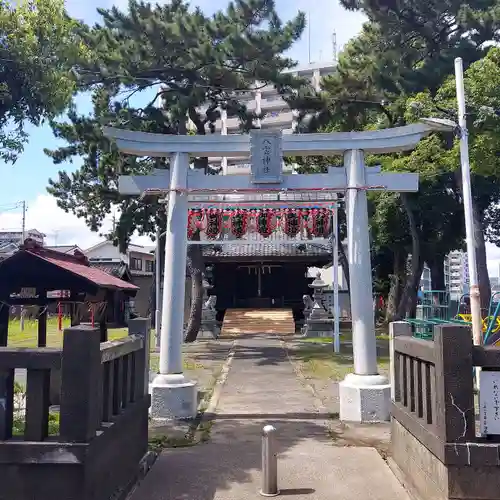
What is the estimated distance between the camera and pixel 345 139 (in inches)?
352

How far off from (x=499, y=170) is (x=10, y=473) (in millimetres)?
14852

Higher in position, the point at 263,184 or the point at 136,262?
the point at 136,262

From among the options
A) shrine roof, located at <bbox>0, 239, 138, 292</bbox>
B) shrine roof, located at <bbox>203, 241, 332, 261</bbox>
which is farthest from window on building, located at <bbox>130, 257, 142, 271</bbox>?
shrine roof, located at <bbox>0, 239, 138, 292</bbox>

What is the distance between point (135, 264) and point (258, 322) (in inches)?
818

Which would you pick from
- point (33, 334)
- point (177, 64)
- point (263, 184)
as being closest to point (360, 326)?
point (263, 184)

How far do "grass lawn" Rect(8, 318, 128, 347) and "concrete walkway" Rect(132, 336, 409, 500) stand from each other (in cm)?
1149

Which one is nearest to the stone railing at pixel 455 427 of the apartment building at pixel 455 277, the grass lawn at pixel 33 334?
the apartment building at pixel 455 277

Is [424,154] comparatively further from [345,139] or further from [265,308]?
[265,308]

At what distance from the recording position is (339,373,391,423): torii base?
812cm

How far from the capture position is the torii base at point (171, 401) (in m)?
8.34

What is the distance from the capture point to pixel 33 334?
24.7 metres

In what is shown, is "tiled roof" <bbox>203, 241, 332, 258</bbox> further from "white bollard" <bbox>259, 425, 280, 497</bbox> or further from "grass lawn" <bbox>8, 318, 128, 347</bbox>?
"white bollard" <bbox>259, 425, 280, 497</bbox>

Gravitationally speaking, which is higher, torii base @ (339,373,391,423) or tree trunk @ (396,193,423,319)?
tree trunk @ (396,193,423,319)

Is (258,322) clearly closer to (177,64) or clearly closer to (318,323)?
(318,323)
